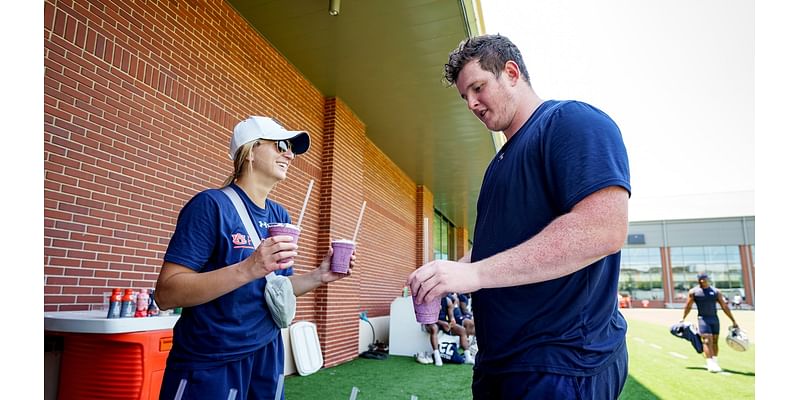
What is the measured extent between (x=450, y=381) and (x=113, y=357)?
15.8 feet

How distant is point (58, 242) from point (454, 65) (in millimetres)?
3277

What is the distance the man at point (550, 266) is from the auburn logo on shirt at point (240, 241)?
1.03 metres

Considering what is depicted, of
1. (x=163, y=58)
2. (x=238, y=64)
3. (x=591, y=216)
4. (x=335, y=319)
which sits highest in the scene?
(x=238, y=64)

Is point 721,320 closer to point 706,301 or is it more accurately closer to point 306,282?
point 706,301

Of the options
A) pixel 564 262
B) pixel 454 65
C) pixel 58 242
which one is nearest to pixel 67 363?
pixel 58 242

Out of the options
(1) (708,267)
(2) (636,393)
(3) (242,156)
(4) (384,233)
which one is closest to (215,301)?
(3) (242,156)

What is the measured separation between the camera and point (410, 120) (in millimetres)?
9258

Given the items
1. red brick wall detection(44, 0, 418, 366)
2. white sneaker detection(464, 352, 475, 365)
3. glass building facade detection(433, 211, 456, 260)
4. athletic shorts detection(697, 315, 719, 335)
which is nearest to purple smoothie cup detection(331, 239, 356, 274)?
red brick wall detection(44, 0, 418, 366)

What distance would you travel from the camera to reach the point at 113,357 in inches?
115

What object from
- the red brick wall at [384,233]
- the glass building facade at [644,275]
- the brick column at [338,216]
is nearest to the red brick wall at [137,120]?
the brick column at [338,216]

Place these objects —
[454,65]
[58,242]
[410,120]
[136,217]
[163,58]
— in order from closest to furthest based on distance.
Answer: [454,65], [58,242], [136,217], [163,58], [410,120]

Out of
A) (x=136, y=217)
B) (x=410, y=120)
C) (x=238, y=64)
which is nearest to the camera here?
(x=136, y=217)

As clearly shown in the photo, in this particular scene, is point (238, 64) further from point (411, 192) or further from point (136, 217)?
point (411, 192)

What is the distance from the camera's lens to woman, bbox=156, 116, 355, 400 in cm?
178
